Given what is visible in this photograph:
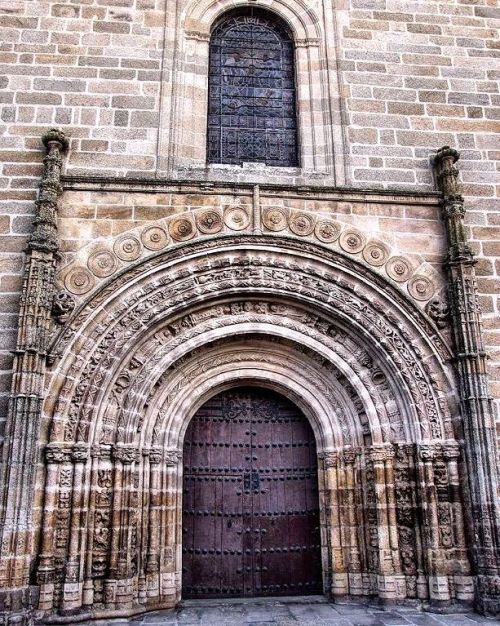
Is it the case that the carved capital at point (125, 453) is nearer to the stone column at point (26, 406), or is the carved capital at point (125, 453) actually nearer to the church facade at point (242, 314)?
the church facade at point (242, 314)

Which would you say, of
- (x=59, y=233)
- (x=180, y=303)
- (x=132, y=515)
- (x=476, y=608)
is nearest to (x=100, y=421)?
(x=132, y=515)

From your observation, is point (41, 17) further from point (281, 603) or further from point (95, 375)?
point (281, 603)

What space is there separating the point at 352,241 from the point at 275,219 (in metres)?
0.97

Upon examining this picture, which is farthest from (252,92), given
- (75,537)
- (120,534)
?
(75,537)

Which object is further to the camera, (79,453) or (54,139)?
(54,139)

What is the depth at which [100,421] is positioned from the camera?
6211mm

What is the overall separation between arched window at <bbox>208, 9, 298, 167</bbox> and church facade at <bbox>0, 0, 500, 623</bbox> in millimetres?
46

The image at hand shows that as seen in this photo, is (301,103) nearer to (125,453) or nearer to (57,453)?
(125,453)

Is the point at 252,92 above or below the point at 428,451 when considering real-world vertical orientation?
above

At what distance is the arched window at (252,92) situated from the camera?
25.3ft

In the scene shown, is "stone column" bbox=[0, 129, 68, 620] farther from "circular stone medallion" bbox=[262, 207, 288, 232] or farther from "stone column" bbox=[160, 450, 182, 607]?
"circular stone medallion" bbox=[262, 207, 288, 232]

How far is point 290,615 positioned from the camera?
584 centimetres

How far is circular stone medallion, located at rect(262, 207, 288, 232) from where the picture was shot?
6957mm

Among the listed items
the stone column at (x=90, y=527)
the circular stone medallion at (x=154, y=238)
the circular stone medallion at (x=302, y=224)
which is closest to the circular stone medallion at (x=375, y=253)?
the circular stone medallion at (x=302, y=224)
